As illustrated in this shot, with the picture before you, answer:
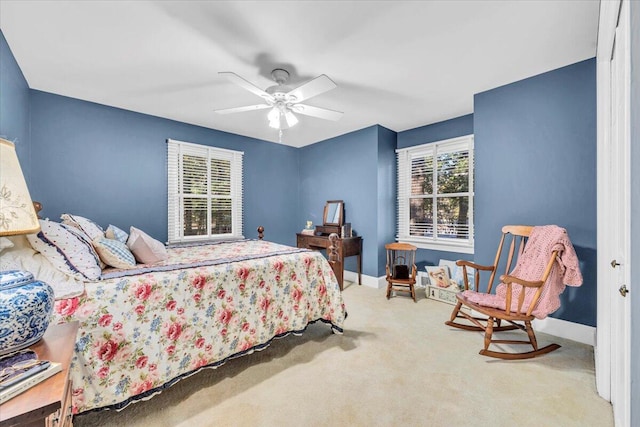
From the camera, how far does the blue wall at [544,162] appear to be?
2369 mm

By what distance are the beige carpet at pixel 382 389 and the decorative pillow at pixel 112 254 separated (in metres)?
0.90

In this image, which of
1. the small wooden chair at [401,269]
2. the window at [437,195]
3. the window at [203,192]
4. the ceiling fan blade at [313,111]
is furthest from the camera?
the window at [203,192]

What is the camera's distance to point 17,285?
0.93 meters

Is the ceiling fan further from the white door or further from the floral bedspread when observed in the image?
the white door

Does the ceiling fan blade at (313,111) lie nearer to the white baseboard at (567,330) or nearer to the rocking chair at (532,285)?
the rocking chair at (532,285)

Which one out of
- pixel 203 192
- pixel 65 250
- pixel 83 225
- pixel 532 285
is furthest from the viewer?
pixel 203 192

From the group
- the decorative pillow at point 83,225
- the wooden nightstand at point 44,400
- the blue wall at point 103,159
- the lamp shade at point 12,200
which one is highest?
the blue wall at point 103,159

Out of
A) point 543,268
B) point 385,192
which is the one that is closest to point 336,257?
point 385,192

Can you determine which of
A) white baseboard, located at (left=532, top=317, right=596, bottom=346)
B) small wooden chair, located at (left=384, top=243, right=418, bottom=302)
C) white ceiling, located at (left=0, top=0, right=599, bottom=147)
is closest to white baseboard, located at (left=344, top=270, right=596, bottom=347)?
white baseboard, located at (left=532, top=317, right=596, bottom=346)

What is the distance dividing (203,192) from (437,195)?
3498mm

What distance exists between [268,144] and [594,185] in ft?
14.3

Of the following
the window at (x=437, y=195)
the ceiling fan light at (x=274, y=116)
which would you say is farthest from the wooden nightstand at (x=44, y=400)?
the window at (x=437, y=195)

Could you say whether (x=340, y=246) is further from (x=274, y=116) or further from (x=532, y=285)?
(x=532, y=285)

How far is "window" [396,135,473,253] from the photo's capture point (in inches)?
146
